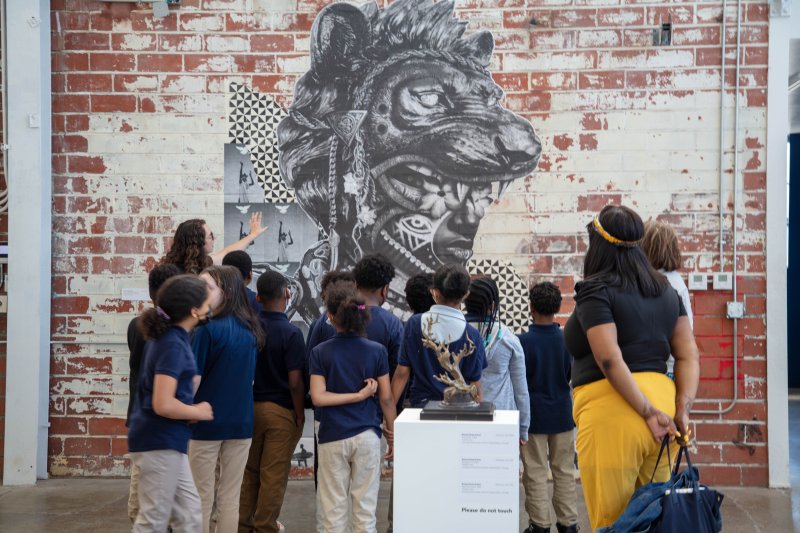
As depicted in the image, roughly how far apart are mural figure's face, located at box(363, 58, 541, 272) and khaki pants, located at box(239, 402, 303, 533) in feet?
7.03

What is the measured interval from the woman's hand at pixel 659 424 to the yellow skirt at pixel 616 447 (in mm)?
35

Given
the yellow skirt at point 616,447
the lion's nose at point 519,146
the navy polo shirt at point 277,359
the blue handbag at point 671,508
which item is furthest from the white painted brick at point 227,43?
the blue handbag at point 671,508

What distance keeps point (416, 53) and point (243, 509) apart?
3.61m

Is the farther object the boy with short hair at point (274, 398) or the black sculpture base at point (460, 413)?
the boy with short hair at point (274, 398)

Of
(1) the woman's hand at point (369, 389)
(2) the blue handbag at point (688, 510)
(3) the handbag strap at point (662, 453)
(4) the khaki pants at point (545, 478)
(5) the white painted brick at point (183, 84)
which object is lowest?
(4) the khaki pants at point (545, 478)

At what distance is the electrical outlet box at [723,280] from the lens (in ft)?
22.5

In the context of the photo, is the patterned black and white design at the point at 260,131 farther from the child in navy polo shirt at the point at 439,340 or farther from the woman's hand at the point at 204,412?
the woman's hand at the point at 204,412

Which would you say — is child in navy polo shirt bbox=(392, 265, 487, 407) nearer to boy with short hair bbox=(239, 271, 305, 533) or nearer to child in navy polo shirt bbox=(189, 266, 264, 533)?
boy with short hair bbox=(239, 271, 305, 533)

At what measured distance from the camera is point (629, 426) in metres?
3.73

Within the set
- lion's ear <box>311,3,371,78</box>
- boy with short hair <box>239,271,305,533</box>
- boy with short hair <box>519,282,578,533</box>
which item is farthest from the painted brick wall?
boy with short hair <box>239,271,305,533</box>

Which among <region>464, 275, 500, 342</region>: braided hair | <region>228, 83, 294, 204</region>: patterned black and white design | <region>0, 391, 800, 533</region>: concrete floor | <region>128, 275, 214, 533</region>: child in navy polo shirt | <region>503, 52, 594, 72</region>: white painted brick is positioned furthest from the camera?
<region>228, 83, 294, 204</region>: patterned black and white design

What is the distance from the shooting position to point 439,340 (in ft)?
15.3

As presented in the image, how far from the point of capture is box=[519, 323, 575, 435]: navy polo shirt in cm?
536

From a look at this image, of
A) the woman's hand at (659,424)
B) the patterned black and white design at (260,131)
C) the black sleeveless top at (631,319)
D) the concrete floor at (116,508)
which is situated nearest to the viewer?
the woman's hand at (659,424)
